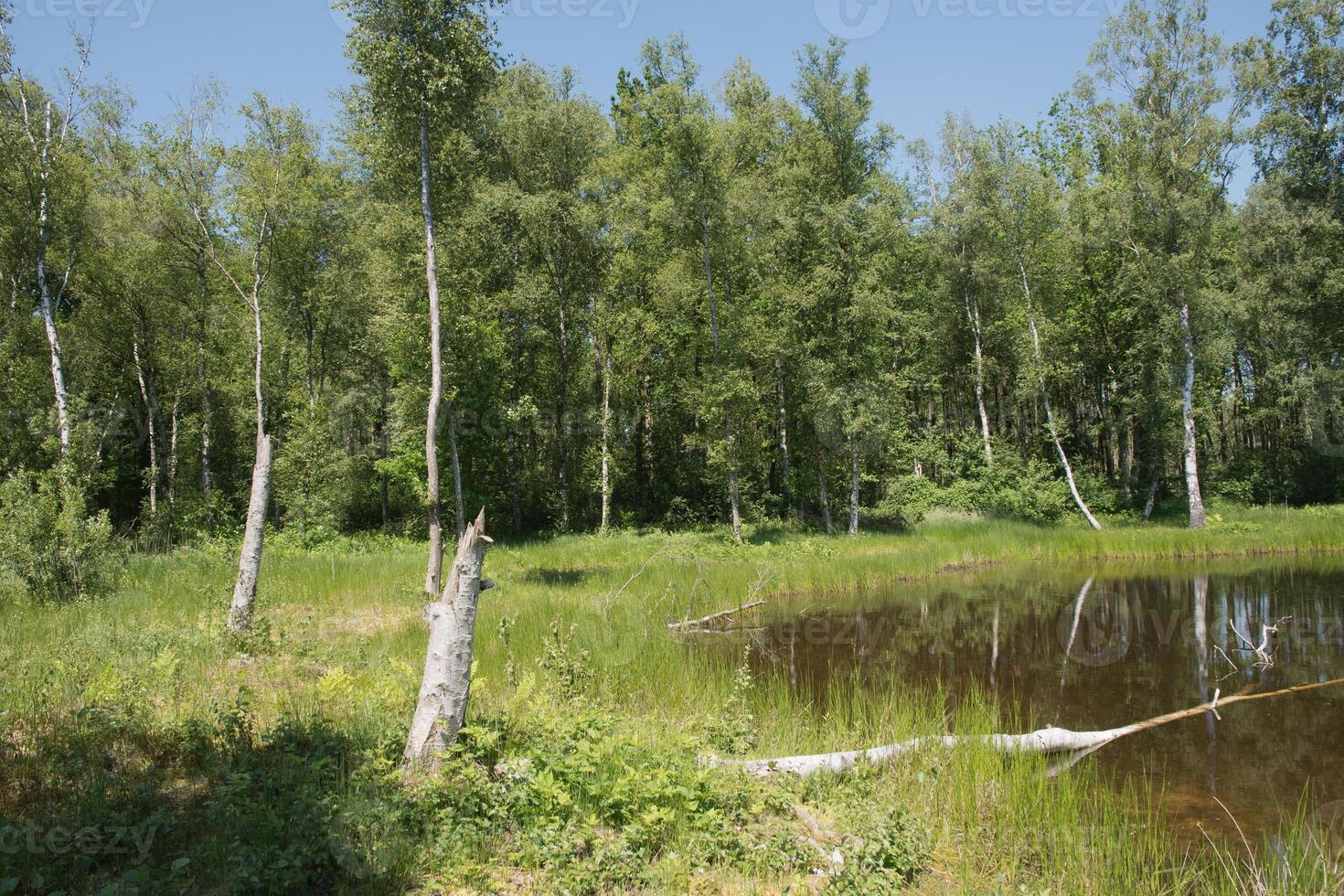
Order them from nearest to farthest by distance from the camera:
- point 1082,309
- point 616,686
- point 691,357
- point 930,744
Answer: point 930,744 < point 616,686 < point 691,357 < point 1082,309

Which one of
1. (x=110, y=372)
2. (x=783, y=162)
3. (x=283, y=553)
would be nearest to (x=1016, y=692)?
(x=283, y=553)

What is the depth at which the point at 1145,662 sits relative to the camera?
405 inches

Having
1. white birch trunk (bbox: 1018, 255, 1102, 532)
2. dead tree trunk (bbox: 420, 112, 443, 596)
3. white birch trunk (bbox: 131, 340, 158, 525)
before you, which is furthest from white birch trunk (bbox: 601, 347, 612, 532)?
white birch trunk (bbox: 1018, 255, 1102, 532)

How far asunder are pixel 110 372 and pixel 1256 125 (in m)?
41.9

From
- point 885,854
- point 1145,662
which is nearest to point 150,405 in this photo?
point 885,854

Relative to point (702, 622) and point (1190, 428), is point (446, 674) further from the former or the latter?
point (1190, 428)

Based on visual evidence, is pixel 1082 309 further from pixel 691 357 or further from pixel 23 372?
pixel 23 372

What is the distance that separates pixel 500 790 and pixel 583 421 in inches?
988

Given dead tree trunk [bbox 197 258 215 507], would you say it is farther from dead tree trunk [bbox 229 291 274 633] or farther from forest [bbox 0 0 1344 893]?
dead tree trunk [bbox 229 291 274 633]

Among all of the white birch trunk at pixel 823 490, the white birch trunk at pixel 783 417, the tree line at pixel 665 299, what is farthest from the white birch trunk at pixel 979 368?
the white birch trunk at pixel 783 417

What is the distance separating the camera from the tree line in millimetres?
20844

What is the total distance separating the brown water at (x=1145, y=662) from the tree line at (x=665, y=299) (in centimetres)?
932

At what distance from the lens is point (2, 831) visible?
13.1 ft

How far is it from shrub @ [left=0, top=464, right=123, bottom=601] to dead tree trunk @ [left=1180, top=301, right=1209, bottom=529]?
29481 millimetres
